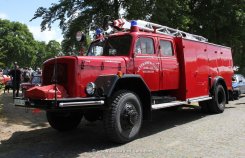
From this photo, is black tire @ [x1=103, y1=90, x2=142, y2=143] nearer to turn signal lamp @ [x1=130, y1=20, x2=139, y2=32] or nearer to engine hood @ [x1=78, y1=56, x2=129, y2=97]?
engine hood @ [x1=78, y1=56, x2=129, y2=97]

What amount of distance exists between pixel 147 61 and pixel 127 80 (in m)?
1.09

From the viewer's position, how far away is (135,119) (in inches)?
335

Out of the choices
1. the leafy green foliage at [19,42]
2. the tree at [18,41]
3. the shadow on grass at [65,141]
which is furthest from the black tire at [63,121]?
the tree at [18,41]

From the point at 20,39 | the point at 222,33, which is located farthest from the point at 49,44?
the point at 222,33

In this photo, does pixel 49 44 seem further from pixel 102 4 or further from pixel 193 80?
pixel 193 80

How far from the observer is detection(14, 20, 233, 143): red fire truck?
7703 millimetres

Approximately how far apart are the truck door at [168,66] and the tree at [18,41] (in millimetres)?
64174

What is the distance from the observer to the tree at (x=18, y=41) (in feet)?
243

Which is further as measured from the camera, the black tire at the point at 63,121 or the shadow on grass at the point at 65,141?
the black tire at the point at 63,121

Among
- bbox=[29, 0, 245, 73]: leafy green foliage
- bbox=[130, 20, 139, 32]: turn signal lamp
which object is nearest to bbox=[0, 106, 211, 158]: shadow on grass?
bbox=[130, 20, 139, 32]: turn signal lamp

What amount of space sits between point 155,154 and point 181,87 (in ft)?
12.7

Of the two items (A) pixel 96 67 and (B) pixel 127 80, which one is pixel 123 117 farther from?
(A) pixel 96 67

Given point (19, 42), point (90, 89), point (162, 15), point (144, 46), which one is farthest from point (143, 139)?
point (19, 42)

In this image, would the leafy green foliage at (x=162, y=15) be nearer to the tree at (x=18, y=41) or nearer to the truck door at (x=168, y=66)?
the truck door at (x=168, y=66)
